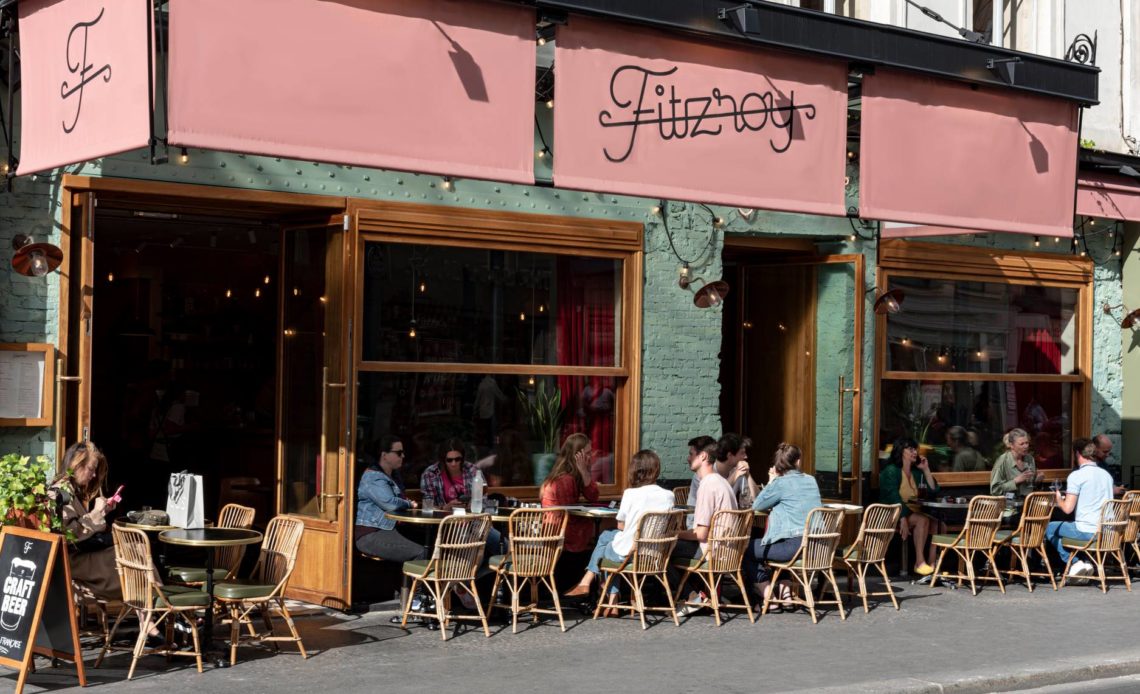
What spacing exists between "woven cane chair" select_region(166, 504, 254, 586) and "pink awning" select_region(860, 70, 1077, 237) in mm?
5520

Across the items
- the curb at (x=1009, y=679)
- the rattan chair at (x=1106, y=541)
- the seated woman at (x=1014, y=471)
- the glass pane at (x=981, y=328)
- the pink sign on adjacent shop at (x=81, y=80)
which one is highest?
the pink sign on adjacent shop at (x=81, y=80)

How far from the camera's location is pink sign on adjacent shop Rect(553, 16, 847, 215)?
10.4 metres

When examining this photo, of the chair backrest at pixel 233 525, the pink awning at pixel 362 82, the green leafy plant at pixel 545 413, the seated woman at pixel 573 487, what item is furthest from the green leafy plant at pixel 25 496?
the green leafy plant at pixel 545 413

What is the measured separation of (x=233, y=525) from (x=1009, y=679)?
5640 mm

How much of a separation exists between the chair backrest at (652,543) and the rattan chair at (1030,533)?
13.5 feet

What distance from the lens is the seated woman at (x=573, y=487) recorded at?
12.1 meters

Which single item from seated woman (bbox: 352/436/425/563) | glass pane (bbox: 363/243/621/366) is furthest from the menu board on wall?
glass pane (bbox: 363/243/621/366)

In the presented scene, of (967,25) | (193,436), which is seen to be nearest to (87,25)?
(193,436)

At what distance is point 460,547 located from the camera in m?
10.8

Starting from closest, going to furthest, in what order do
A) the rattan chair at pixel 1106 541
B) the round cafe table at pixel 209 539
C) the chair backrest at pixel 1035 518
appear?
the round cafe table at pixel 209 539 < the chair backrest at pixel 1035 518 < the rattan chair at pixel 1106 541

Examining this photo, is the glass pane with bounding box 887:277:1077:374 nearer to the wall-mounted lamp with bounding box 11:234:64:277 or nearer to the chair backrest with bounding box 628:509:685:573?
the chair backrest with bounding box 628:509:685:573

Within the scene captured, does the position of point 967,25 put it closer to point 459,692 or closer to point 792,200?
point 792,200

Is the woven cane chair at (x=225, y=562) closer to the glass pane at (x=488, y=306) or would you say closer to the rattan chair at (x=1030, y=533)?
the glass pane at (x=488, y=306)

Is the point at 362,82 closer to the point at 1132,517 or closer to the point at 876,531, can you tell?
the point at 876,531
